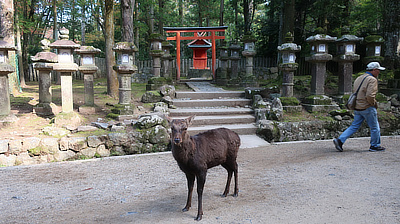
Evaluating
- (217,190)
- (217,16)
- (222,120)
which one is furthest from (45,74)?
(217,16)

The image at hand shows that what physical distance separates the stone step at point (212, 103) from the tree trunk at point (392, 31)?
21.6 ft

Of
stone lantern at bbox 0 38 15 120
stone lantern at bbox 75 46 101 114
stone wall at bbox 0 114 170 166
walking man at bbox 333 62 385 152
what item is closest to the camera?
walking man at bbox 333 62 385 152

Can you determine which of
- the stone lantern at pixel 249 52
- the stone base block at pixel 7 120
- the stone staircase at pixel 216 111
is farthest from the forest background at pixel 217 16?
the stone base block at pixel 7 120

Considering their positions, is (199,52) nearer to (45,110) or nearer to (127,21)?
(127,21)

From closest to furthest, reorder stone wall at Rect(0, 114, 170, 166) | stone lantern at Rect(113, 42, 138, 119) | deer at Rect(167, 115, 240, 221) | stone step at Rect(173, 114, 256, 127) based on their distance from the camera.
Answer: deer at Rect(167, 115, 240, 221) → stone wall at Rect(0, 114, 170, 166) → stone lantern at Rect(113, 42, 138, 119) → stone step at Rect(173, 114, 256, 127)

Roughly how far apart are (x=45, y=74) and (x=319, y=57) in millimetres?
8674

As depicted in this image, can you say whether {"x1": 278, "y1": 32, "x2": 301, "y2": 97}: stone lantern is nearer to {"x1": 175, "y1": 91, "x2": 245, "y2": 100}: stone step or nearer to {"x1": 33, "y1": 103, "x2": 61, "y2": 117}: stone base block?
{"x1": 175, "y1": 91, "x2": 245, "y2": 100}: stone step

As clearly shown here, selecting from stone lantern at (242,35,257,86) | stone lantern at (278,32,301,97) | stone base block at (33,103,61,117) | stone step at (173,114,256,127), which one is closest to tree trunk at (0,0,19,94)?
stone base block at (33,103,61,117)

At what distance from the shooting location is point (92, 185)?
4.78 metres

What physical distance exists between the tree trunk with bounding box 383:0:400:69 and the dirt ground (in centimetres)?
721

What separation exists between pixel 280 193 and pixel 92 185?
302 cm

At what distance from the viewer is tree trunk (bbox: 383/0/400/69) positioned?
1145cm

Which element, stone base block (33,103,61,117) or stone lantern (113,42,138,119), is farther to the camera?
stone base block (33,103,61,117)

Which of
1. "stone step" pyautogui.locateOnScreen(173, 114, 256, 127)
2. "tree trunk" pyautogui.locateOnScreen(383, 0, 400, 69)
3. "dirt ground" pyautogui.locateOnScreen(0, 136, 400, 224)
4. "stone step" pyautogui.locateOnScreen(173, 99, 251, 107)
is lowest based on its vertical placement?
"dirt ground" pyautogui.locateOnScreen(0, 136, 400, 224)
